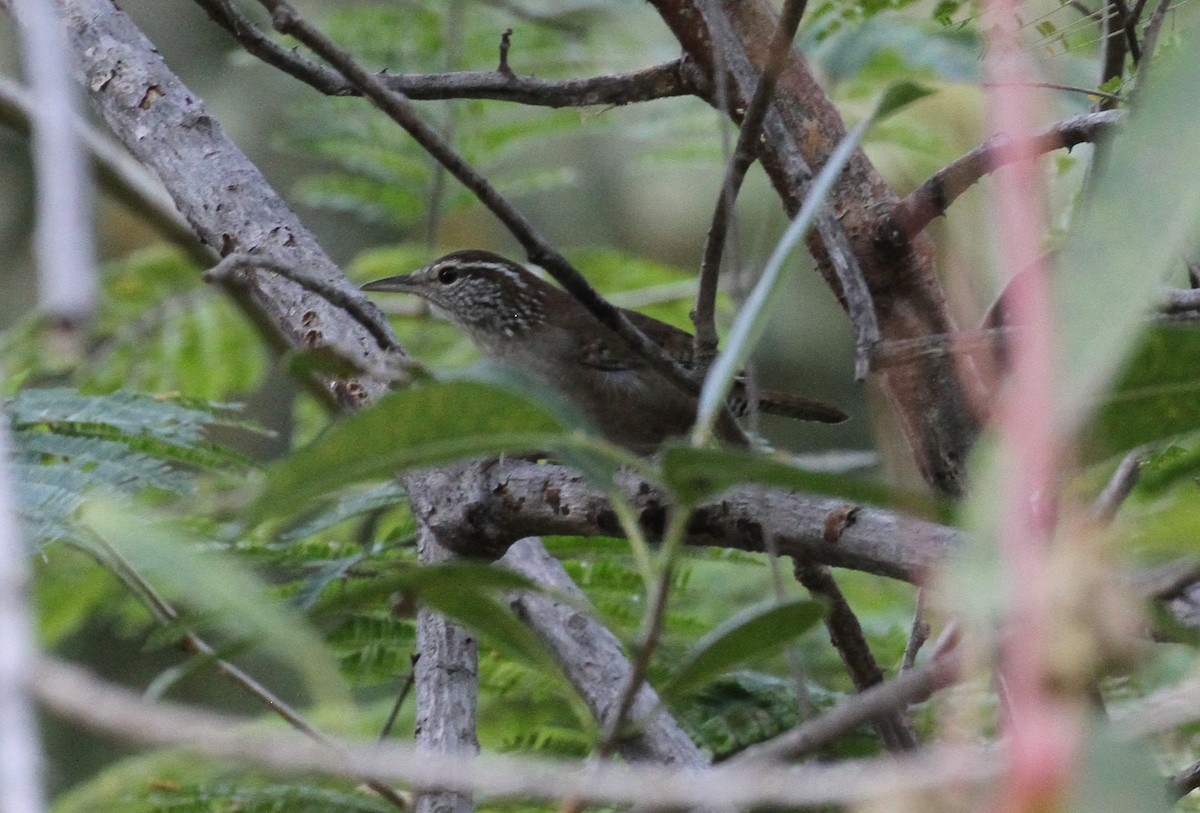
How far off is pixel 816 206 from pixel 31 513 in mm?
1701

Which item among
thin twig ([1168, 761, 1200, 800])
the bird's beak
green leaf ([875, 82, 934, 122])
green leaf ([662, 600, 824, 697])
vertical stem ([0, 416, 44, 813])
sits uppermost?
the bird's beak

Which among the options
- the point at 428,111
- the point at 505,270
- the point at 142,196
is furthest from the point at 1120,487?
the point at 142,196

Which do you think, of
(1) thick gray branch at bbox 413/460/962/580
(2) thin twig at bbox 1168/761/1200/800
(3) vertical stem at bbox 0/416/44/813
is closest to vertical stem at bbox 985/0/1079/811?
(3) vertical stem at bbox 0/416/44/813

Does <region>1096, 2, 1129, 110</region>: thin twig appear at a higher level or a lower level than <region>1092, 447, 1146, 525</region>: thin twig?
higher

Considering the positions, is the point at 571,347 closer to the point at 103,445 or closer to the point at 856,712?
the point at 103,445

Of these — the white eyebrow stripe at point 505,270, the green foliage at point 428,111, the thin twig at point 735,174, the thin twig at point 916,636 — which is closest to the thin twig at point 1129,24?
the thin twig at point 735,174

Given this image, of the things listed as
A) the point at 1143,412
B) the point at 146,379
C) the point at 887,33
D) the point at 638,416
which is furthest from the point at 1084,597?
the point at 146,379

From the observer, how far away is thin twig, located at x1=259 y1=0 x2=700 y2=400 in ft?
5.67

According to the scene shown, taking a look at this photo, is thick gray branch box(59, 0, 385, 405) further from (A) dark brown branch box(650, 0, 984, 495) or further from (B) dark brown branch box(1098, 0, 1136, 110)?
(B) dark brown branch box(1098, 0, 1136, 110)

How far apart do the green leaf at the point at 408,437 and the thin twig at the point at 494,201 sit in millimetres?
526

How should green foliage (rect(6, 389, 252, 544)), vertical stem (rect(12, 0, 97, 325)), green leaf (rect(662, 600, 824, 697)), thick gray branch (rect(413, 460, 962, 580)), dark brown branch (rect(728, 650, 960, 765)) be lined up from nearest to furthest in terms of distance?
1. vertical stem (rect(12, 0, 97, 325))
2. dark brown branch (rect(728, 650, 960, 765))
3. green leaf (rect(662, 600, 824, 697))
4. thick gray branch (rect(413, 460, 962, 580))
5. green foliage (rect(6, 389, 252, 544))

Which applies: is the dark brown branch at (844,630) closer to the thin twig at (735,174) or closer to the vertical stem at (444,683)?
the thin twig at (735,174)

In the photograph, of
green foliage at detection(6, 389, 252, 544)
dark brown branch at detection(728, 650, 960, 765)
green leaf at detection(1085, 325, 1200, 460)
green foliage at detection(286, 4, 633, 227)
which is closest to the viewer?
dark brown branch at detection(728, 650, 960, 765)

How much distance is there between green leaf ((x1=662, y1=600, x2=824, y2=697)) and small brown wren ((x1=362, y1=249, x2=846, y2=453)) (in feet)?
6.42
